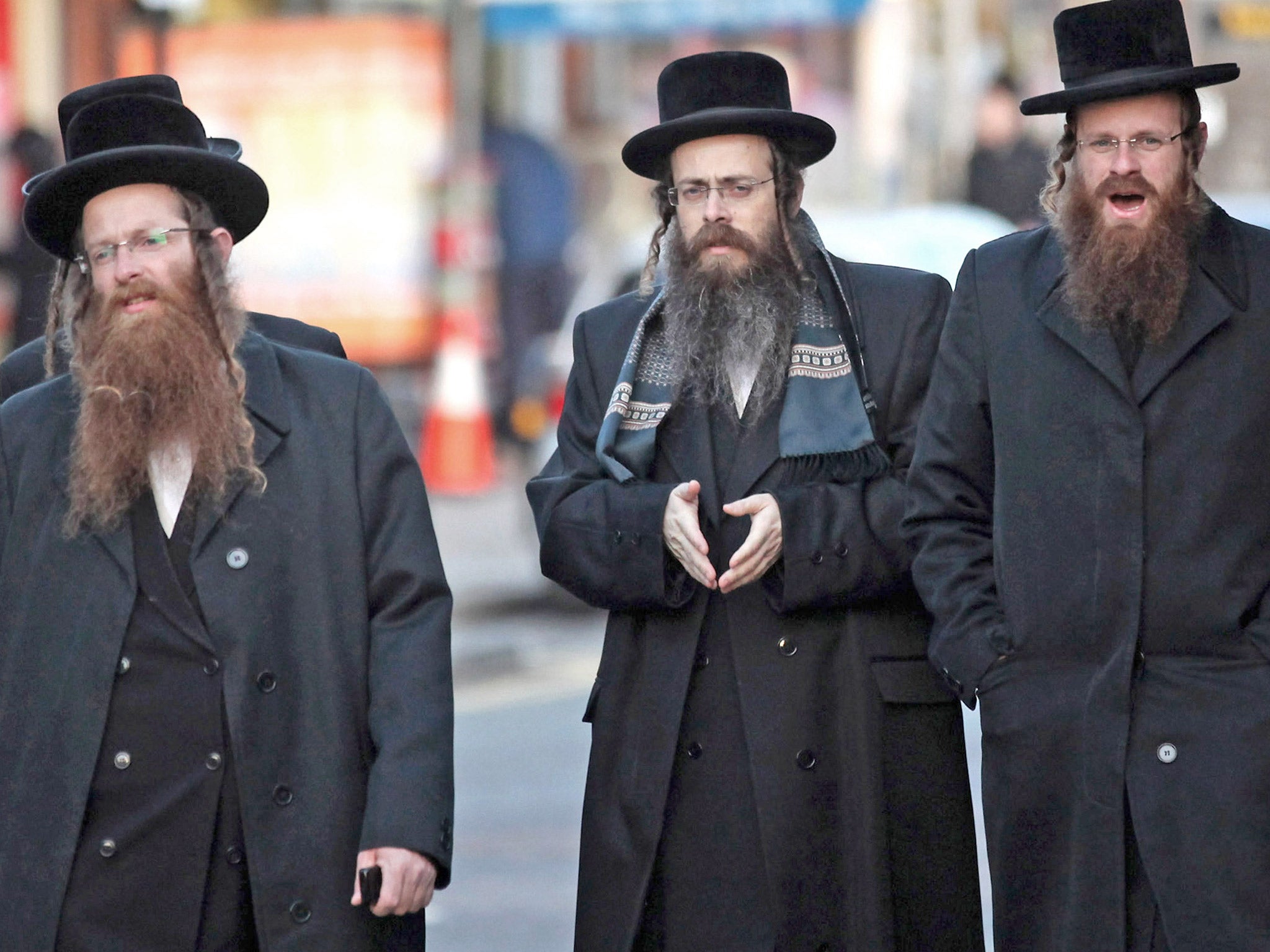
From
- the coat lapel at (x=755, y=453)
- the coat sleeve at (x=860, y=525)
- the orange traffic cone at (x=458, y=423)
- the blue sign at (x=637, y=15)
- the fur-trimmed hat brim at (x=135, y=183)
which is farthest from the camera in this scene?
the orange traffic cone at (x=458, y=423)

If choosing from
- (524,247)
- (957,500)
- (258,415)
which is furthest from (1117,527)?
(524,247)

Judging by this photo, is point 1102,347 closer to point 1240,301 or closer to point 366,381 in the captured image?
point 1240,301

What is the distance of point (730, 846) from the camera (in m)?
4.70

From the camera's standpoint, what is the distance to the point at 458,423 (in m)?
17.5

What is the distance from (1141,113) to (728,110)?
93 centimetres

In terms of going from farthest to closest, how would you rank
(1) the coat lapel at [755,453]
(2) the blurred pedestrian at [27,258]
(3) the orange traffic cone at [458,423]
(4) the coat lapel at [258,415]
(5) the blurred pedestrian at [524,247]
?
(5) the blurred pedestrian at [524,247], (3) the orange traffic cone at [458,423], (2) the blurred pedestrian at [27,258], (1) the coat lapel at [755,453], (4) the coat lapel at [258,415]

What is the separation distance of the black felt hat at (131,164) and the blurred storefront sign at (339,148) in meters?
13.6

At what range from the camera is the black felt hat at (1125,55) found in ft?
14.3

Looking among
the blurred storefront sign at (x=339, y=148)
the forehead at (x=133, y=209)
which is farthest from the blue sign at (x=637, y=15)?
the forehead at (x=133, y=209)

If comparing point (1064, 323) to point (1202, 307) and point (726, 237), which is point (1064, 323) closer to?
point (1202, 307)

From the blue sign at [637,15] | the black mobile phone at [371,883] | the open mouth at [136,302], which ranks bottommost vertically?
the black mobile phone at [371,883]

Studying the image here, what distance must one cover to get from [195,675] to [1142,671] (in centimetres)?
171

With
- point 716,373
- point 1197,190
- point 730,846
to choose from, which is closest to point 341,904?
point 730,846

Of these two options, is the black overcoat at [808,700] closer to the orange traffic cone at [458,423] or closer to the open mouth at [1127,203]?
the open mouth at [1127,203]
